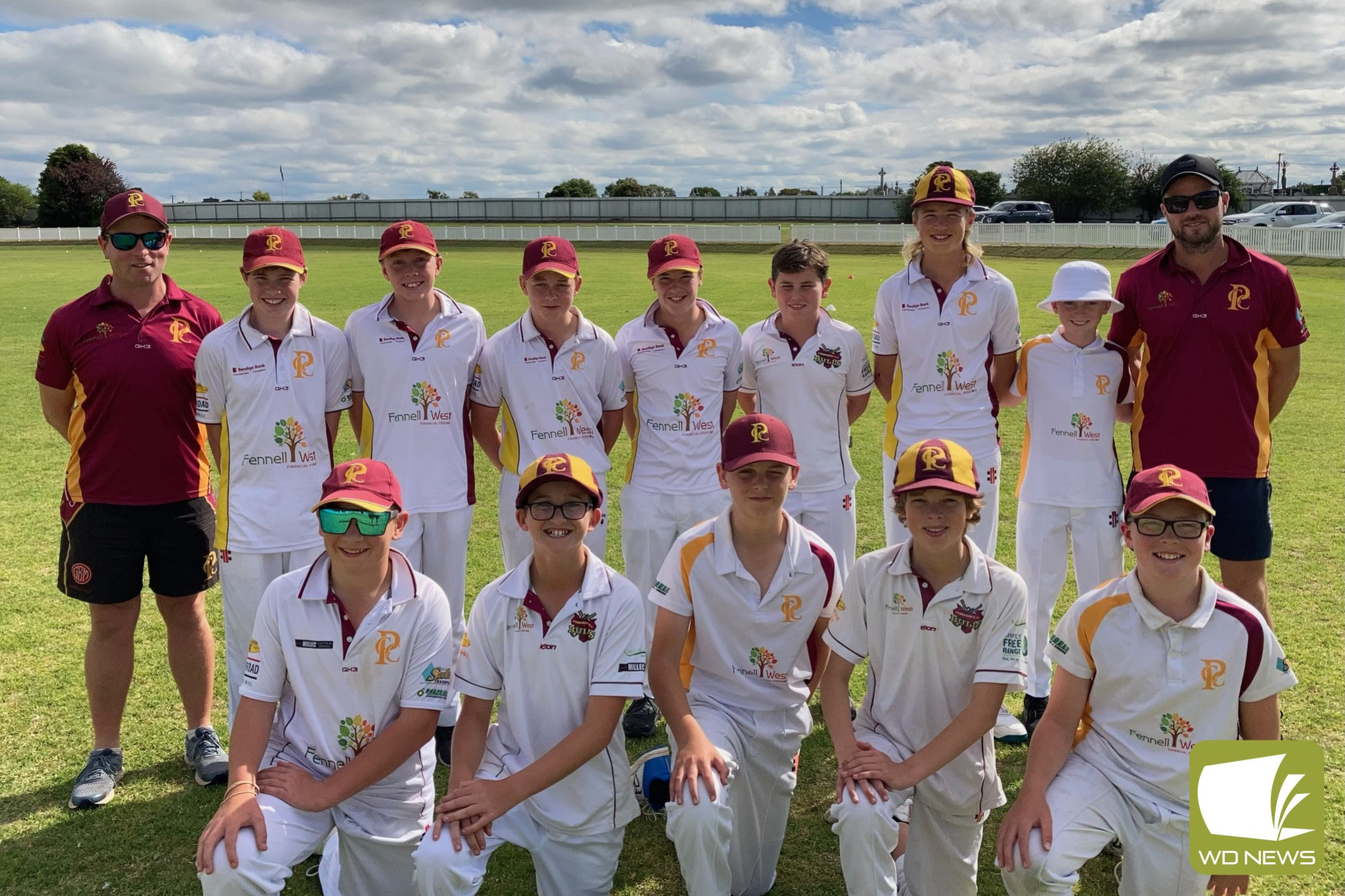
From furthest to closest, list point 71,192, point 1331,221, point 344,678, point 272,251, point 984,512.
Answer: point 71,192 → point 1331,221 → point 984,512 → point 272,251 → point 344,678

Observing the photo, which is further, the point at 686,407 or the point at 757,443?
the point at 686,407

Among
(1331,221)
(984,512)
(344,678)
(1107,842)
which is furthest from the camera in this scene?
(1331,221)

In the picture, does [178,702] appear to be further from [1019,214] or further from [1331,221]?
[1019,214]

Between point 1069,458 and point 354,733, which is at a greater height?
point 1069,458

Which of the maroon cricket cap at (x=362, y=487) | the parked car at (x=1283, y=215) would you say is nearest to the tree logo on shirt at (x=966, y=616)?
the maroon cricket cap at (x=362, y=487)

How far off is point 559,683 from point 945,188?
3.15 meters

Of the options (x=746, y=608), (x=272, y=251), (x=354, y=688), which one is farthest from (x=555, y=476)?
(x=272, y=251)

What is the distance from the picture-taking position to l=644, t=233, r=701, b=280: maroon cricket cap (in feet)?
16.9

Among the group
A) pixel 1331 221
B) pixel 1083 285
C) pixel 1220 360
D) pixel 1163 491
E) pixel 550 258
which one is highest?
pixel 1331 221

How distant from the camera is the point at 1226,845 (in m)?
3.26

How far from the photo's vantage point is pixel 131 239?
4.56 meters

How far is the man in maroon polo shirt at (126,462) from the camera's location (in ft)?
14.8

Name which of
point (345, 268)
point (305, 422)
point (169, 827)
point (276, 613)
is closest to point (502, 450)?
point (305, 422)

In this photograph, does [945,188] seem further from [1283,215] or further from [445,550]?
[1283,215]
